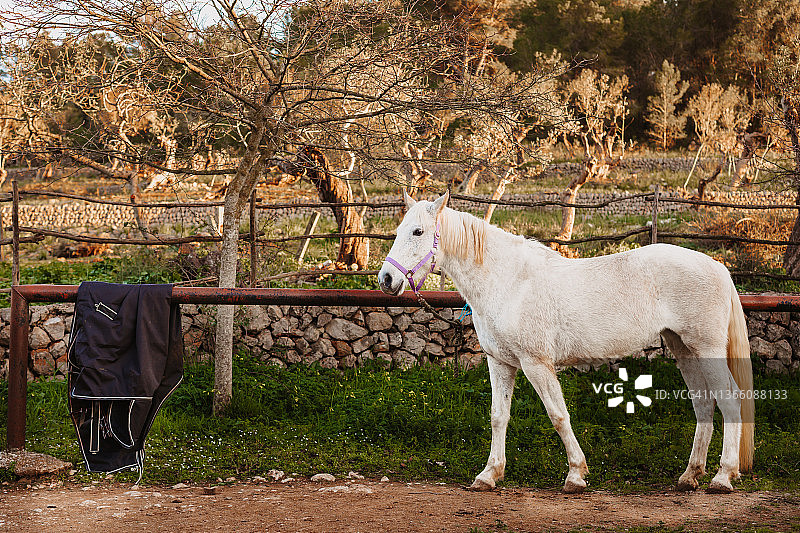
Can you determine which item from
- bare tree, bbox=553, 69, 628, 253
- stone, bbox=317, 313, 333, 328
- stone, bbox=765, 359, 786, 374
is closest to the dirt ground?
stone, bbox=317, 313, 333, 328

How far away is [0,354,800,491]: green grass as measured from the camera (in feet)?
14.4

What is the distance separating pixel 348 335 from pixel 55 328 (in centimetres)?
266

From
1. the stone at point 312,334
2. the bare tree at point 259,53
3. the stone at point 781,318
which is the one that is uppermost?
the bare tree at point 259,53

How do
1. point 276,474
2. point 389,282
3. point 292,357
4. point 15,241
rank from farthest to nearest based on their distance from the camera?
point 292,357, point 15,241, point 276,474, point 389,282

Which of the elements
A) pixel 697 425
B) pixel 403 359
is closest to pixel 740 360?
pixel 697 425

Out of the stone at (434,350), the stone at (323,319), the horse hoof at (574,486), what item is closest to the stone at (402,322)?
the stone at (434,350)

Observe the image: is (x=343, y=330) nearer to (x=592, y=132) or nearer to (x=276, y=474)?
(x=276, y=474)

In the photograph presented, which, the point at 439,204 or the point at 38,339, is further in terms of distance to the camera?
the point at 38,339

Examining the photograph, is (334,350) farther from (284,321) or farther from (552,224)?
(552,224)

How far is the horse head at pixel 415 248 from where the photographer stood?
3.58 m

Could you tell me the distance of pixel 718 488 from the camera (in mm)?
3783

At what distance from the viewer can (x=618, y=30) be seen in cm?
3222

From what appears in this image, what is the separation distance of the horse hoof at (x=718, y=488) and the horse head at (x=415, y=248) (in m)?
1.94

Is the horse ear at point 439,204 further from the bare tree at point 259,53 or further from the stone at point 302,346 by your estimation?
the stone at point 302,346
